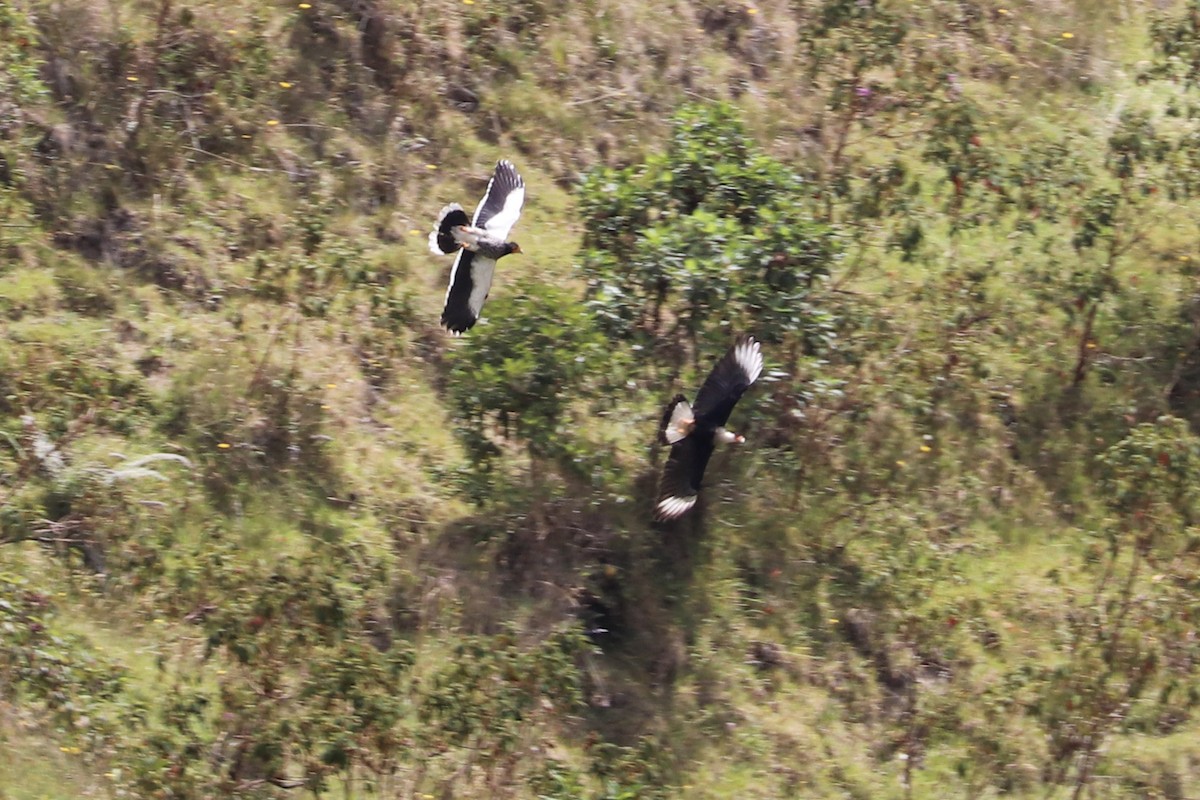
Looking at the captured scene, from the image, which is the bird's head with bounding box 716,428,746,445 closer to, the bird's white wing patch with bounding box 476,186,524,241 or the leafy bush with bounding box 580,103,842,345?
the leafy bush with bounding box 580,103,842,345

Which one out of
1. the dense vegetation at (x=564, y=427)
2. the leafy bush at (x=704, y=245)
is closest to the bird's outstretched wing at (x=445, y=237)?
the dense vegetation at (x=564, y=427)

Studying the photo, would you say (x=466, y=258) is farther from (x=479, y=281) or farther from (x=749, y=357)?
(x=749, y=357)

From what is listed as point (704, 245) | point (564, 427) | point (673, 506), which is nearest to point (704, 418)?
point (673, 506)

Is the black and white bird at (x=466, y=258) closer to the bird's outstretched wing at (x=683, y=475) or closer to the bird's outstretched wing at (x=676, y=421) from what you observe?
the bird's outstretched wing at (x=676, y=421)

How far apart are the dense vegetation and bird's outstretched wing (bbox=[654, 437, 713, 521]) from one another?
0.50 meters

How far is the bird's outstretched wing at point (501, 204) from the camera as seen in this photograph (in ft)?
33.3

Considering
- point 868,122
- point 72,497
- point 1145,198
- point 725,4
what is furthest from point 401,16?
point 1145,198

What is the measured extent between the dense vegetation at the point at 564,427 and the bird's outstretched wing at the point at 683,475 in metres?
0.50

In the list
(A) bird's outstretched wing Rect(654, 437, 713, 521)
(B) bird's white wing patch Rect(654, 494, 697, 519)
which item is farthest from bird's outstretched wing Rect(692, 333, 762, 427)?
(B) bird's white wing patch Rect(654, 494, 697, 519)

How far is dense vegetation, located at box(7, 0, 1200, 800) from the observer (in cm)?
898

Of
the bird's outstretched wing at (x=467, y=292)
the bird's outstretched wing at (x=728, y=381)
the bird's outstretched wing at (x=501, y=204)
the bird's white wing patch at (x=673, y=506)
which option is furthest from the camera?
the bird's outstretched wing at (x=501, y=204)

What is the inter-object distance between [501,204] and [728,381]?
1.95m

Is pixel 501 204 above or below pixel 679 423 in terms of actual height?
above

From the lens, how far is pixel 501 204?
1038 centimetres
